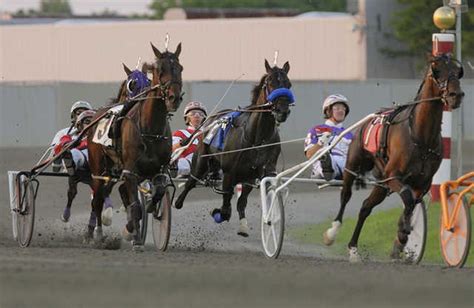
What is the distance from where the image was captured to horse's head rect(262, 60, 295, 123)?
14.0 metres

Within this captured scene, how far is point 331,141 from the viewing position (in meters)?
14.0

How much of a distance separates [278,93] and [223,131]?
1.26m

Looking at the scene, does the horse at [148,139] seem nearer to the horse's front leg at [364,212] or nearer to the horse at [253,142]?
the horse at [253,142]

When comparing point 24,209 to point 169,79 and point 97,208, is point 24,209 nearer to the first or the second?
point 97,208

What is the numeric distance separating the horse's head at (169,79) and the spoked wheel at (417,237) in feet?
7.68

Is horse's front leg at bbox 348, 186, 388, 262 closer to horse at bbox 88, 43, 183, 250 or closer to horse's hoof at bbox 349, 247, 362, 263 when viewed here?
horse's hoof at bbox 349, 247, 362, 263

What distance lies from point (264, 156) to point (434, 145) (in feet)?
8.12

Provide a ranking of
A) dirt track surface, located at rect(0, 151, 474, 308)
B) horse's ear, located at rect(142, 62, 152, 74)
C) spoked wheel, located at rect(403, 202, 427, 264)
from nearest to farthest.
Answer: dirt track surface, located at rect(0, 151, 474, 308) < spoked wheel, located at rect(403, 202, 427, 264) < horse's ear, located at rect(142, 62, 152, 74)

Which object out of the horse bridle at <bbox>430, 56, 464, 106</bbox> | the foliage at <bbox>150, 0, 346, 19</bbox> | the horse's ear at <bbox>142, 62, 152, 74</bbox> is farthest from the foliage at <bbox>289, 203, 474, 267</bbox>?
the foliage at <bbox>150, 0, 346, 19</bbox>

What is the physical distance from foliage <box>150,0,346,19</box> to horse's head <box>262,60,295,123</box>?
1382 inches

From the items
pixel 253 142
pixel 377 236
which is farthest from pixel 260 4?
pixel 253 142

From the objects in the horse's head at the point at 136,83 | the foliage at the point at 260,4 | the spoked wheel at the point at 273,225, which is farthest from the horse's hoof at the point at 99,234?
the foliage at the point at 260,4

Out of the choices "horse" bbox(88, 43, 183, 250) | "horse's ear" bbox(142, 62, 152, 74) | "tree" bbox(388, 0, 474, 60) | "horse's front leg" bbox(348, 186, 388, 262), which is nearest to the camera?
"horse's front leg" bbox(348, 186, 388, 262)

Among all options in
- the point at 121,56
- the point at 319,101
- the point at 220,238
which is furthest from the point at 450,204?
the point at 121,56
